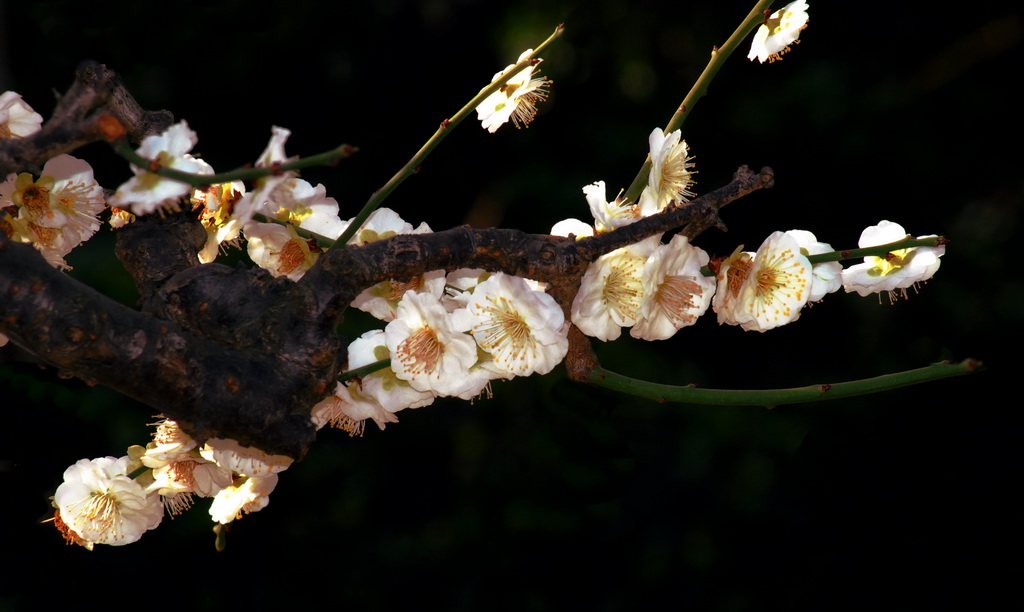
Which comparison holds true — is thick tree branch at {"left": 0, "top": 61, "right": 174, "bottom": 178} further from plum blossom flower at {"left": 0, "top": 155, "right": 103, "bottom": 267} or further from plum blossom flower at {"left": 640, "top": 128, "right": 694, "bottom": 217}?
plum blossom flower at {"left": 640, "top": 128, "right": 694, "bottom": 217}

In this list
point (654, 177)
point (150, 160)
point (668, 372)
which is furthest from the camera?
point (668, 372)

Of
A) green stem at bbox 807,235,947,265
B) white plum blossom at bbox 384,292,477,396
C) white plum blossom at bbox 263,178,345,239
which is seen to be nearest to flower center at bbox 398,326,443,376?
white plum blossom at bbox 384,292,477,396

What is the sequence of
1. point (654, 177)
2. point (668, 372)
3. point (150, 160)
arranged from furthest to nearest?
1. point (668, 372)
2. point (654, 177)
3. point (150, 160)

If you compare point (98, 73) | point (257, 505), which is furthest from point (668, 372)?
point (98, 73)

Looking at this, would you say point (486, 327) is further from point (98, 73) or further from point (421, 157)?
point (98, 73)

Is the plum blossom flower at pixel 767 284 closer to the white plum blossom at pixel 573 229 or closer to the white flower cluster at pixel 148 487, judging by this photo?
the white plum blossom at pixel 573 229

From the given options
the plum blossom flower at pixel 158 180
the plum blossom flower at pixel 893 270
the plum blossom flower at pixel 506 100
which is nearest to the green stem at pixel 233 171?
the plum blossom flower at pixel 158 180
